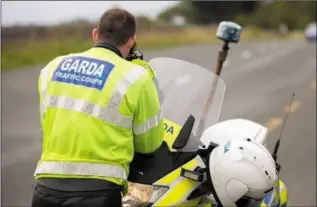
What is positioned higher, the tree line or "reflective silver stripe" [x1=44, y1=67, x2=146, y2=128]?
"reflective silver stripe" [x1=44, y1=67, x2=146, y2=128]

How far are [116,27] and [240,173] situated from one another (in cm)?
102

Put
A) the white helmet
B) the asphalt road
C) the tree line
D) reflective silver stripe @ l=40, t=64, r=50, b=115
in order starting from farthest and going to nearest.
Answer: the tree line
the asphalt road
the white helmet
reflective silver stripe @ l=40, t=64, r=50, b=115

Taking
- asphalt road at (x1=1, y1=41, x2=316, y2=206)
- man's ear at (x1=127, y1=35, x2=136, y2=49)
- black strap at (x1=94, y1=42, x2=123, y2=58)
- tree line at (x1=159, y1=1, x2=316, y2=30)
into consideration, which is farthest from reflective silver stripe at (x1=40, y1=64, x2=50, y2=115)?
tree line at (x1=159, y1=1, x2=316, y2=30)

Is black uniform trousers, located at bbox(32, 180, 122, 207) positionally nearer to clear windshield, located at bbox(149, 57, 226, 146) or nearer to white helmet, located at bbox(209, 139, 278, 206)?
white helmet, located at bbox(209, 139, 278, 206)

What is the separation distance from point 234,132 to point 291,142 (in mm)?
6307

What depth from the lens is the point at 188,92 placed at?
460 centimetres

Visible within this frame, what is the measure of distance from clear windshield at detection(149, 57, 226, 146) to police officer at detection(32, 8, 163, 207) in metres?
0.82

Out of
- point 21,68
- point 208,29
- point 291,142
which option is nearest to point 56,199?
point 291,142

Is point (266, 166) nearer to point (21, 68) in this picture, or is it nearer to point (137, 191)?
point (137, 191)

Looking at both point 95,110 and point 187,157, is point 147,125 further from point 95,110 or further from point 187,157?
point 187,157

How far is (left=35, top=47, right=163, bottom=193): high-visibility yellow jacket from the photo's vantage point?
137 inches

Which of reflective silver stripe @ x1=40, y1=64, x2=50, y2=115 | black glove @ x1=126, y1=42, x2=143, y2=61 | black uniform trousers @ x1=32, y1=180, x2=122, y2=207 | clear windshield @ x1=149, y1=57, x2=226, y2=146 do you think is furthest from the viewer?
clear windshield @ x1=149, y1=57, x2=226, y2=146

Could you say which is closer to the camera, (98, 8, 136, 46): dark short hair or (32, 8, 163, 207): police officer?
(32, 8, 163, 207): police officer

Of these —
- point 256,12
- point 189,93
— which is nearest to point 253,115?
point 189,93
